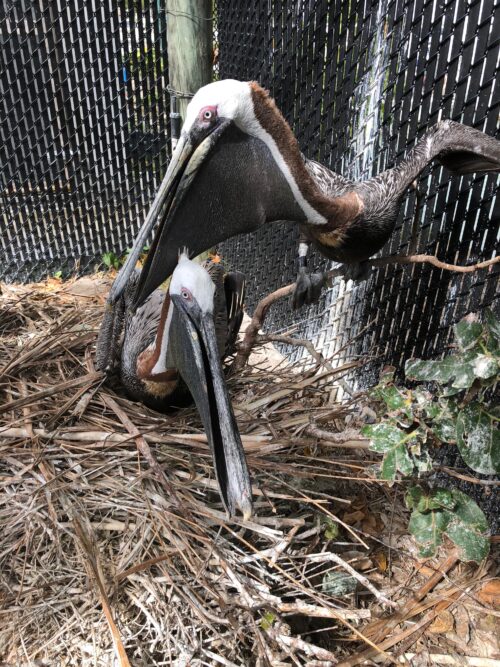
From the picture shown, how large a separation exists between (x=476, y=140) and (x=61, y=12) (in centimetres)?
309

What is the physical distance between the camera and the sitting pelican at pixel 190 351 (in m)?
1.18

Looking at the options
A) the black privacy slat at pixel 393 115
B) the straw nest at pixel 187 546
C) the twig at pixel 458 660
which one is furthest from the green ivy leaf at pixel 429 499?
the black privacy slat at pixel 393 115

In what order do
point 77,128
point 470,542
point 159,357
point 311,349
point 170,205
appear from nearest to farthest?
point 470,542 < point 170,205 < point 159,357 < point 311,349 < point 77,128

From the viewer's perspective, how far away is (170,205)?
1.38 meters

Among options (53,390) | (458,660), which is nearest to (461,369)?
(458,660)

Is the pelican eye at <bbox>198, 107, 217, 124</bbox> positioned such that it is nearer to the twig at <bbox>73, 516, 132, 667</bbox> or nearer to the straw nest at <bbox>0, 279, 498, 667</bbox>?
the straw nest at <bbox>0, 279, 498, 667</bbox>

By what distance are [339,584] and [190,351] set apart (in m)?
0.76

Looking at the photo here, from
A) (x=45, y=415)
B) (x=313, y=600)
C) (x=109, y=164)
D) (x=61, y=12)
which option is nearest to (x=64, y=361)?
(x=45, y=415)

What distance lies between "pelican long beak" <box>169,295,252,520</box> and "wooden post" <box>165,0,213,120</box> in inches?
54.0

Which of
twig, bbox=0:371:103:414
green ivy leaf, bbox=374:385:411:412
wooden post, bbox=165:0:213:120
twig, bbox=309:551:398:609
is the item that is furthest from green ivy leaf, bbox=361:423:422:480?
wooden post, bbox=165:0:213:120

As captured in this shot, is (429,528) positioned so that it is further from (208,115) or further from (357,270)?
(208,115)

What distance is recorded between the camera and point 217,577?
4.32 feet

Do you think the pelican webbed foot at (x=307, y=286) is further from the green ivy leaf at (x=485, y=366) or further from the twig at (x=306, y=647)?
the twig at (x=306, y=647)

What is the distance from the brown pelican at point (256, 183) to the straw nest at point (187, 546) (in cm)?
53
